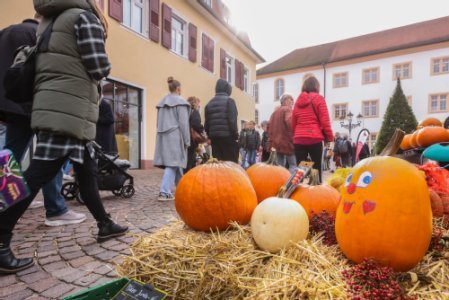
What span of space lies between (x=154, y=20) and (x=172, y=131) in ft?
26.3

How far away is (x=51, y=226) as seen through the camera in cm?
321

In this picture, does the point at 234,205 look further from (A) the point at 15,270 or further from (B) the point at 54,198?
(B) the point at 54,198

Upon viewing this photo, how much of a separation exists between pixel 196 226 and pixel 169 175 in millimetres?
3231

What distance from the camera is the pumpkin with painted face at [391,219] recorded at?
4.09 ft

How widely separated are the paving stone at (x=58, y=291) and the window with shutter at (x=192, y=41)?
503 inches

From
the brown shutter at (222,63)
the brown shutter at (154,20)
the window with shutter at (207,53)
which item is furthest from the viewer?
the brown shutter at (222,63)

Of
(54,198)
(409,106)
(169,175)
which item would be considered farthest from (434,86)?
(54,198)

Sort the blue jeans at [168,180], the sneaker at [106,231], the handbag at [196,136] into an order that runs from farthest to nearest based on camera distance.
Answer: the handbag at [196,136], the blue jeans at [168,180], the sneaker at [106,231]

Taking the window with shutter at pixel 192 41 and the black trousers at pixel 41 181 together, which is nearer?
the black trousers at pixel 41 181

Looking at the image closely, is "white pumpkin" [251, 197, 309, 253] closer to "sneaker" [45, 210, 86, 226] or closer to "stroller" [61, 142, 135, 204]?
"sneaker" [45, 210, 86, 226]

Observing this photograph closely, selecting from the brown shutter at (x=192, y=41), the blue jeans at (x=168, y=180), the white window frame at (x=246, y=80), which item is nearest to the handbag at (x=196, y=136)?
the blue jeans at (x=168, y=180)

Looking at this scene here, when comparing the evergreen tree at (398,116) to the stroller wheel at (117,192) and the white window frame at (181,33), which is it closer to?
the white window frame at (181,33)

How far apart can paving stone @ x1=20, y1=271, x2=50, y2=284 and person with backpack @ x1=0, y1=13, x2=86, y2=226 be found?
45.9 inches

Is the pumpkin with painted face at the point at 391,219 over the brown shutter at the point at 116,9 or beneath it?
beneath
